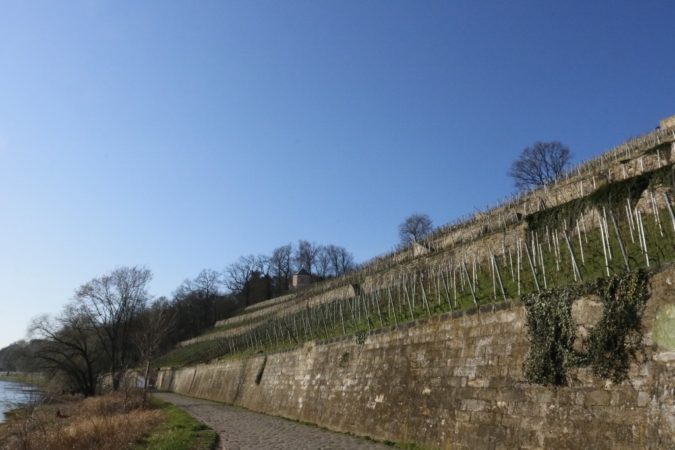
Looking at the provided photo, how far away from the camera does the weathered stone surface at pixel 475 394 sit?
22.9 ft

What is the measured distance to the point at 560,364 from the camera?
330 inches

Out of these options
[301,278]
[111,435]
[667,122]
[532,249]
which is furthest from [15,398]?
[301,278]

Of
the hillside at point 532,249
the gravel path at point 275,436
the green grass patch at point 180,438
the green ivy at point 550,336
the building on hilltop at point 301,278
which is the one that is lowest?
the gravel path at point 275,436

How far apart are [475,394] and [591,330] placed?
306 cm

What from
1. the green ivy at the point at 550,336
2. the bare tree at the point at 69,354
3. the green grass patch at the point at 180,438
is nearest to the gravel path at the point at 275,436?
the green grass patch at the point at 180,438

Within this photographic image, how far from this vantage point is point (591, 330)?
798 cm

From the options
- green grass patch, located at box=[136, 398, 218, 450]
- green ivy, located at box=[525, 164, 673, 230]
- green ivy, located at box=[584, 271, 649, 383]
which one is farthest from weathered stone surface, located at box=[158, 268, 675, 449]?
green ivy, located at box=[525, 164, 673, 230]

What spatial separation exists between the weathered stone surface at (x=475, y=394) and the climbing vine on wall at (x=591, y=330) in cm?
18

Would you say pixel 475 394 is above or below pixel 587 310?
below

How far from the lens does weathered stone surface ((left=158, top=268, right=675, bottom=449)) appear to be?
6984mm

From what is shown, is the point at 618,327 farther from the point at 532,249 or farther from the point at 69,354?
the point at 69,354

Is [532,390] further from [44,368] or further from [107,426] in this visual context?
[44,368]

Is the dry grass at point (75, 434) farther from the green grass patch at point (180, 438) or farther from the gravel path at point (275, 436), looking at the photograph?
the gravel path at point (275, 436)

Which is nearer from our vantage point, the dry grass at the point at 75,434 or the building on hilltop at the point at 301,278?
the dry grass at the point at 75,434
